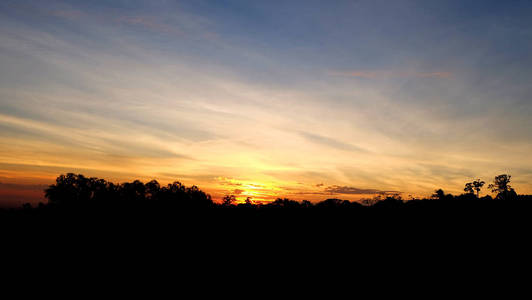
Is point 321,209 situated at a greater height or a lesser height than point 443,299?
greater

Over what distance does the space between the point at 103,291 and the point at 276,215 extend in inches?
636

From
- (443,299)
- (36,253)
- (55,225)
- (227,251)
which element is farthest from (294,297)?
(55,225)

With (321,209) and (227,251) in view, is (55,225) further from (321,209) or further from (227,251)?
(321,209)

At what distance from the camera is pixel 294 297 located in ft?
68.1

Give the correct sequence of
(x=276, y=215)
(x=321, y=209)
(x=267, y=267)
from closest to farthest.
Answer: (x=267, y=267) < (x=276, y=215) < (x=321, y=209)

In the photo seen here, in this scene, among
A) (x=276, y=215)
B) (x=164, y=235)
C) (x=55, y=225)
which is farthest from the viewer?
(x=276, y=215)

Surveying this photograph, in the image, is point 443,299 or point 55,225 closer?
point 443,299

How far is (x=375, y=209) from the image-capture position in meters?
33.1

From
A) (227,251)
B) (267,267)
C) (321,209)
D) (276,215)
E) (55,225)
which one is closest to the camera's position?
(267,267)

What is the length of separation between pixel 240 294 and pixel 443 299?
40.4 ft

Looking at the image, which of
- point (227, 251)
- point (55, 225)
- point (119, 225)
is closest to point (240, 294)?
point (227, 251)

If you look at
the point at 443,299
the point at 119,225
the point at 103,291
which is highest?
the point at 119,225

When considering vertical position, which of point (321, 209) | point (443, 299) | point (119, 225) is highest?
point (321, 209)

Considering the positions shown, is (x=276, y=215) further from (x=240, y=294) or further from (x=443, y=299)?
(x=443, y=299)
